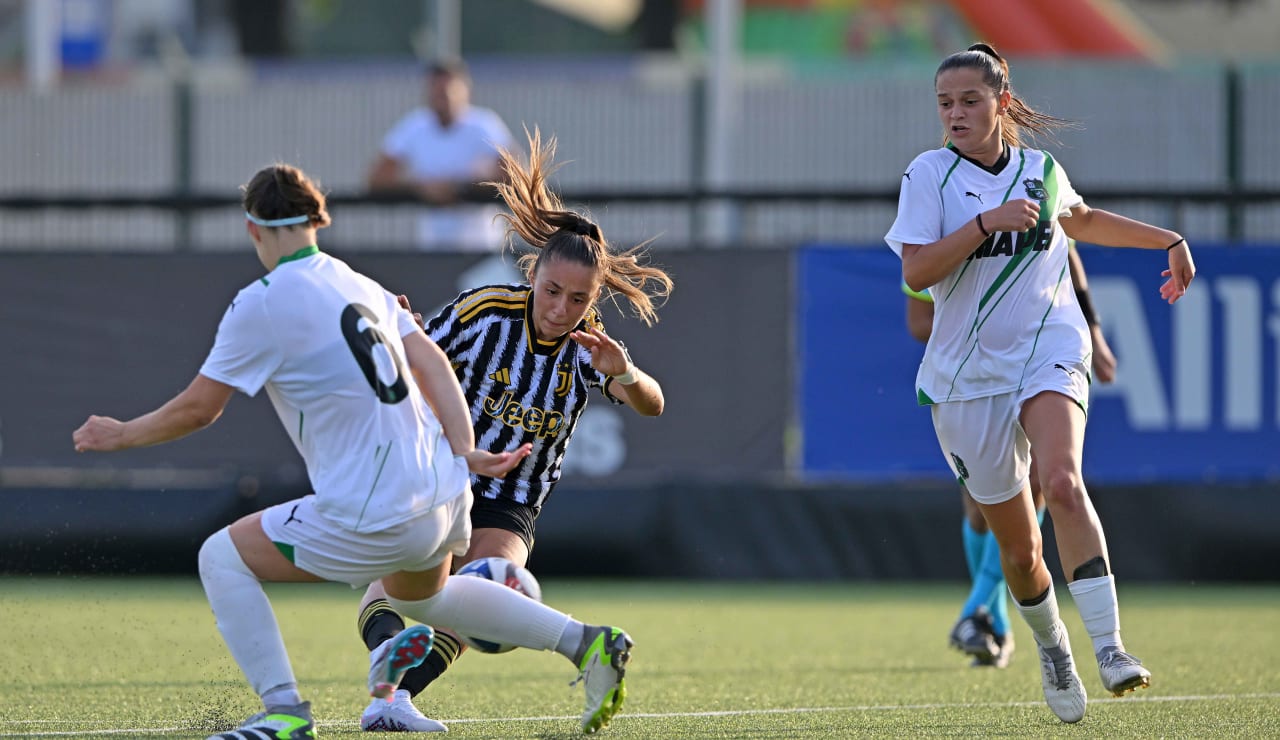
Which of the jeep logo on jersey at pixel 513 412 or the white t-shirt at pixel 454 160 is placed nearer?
the jeep logo on jersey at pixel 513 412

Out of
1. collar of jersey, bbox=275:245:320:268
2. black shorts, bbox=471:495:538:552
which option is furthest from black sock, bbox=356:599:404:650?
collar of jersey, bbox=275:245:320:268

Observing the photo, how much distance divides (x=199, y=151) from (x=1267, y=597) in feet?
25.4

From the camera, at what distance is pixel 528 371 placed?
5535mm

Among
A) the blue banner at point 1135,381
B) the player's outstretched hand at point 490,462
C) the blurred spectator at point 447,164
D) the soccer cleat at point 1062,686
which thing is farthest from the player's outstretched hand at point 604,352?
the blurred spectator at point 447,164

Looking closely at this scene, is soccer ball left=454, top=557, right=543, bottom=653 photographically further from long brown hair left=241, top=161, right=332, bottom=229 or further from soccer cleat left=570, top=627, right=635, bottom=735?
long brown hair left=241, top=161, right=332, bottom=229

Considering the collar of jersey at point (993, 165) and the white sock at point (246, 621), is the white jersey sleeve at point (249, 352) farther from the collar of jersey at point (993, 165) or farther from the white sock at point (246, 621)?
the collar of jersey at point (993, 165)

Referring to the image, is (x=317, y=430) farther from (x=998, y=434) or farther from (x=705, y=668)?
(x=705, y=668)

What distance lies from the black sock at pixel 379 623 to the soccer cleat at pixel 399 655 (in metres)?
Answer: 0.26

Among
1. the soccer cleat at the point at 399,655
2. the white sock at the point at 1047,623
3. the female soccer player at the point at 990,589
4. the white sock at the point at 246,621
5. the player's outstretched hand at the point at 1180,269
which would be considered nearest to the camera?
the white sock at the point at 246,621

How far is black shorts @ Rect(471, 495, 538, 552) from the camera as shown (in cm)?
560

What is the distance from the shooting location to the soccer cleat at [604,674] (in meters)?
4.98

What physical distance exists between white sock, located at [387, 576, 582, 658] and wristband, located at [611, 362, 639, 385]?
710mm

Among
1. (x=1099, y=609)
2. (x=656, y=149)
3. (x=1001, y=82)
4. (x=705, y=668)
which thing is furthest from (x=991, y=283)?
(x=656, y=149)

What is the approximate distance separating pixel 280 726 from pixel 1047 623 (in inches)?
92.1
